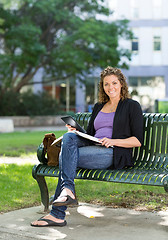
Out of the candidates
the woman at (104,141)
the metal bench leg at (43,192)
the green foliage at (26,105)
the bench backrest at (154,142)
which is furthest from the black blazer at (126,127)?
the green foliage at (26,105)

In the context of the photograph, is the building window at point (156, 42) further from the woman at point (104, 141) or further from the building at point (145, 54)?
the woman at point (104, 141)

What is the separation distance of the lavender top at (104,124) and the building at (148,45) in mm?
33717

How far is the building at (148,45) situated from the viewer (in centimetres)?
3847

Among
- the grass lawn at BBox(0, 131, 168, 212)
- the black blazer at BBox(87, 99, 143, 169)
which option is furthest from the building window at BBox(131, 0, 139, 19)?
the black blazer at BBox(87, 99, 143, 169)

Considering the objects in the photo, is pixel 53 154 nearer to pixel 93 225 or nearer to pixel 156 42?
pixel 93 225

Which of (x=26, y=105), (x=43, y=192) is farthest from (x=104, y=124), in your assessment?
(x=26, y=105)

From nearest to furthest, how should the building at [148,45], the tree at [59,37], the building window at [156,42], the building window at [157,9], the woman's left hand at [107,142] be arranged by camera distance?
the woman's left hand at [107,142], the tree at [59,37], the building at [148,45], the building window at [157,9], the building window at [156,42]

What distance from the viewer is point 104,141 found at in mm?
4414

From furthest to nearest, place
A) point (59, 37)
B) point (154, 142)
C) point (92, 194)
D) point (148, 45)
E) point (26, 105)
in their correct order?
point (148, 45)
point (26, 105)
point (59, 37)
point (92, 194)
point (154, 142)

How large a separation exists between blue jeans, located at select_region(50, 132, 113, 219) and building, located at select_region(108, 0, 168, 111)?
34.1 metres

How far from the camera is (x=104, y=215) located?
4.74m

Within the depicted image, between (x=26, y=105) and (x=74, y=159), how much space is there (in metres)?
25.0

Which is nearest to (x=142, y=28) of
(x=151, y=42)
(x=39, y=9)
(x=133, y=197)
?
(x=151, y=42)

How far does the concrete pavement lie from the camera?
13.0ft
